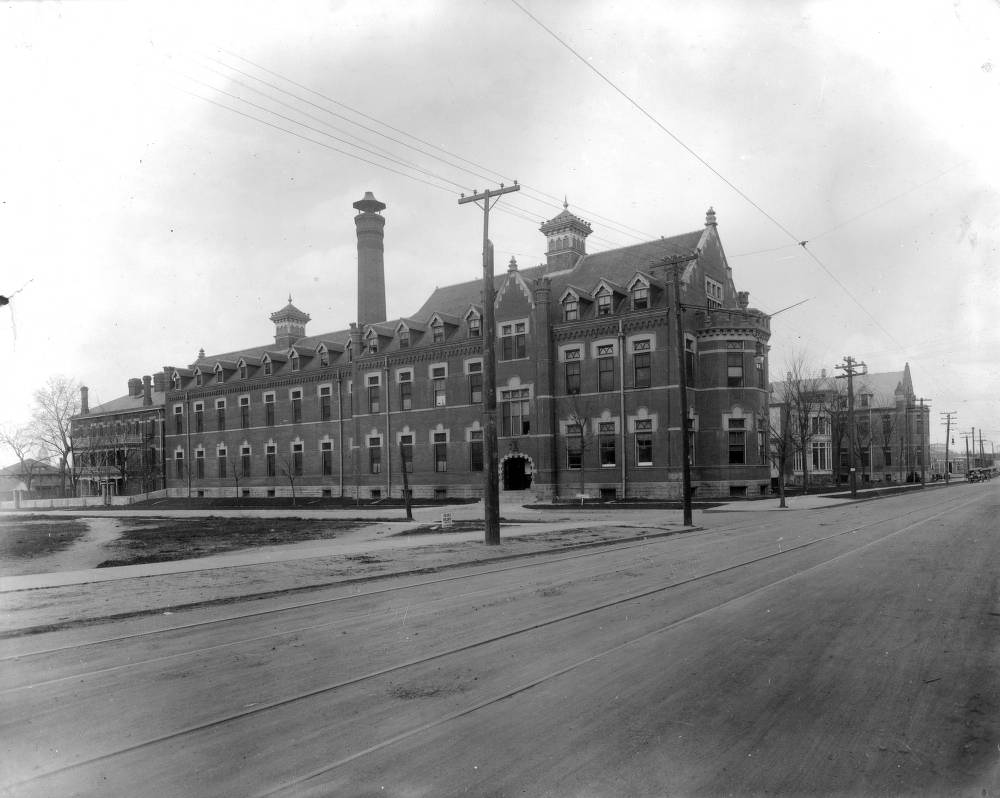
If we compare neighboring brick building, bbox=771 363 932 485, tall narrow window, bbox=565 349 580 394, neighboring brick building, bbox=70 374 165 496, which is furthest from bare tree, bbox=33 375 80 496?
neighboring brick building, bbox=771 363 932 485

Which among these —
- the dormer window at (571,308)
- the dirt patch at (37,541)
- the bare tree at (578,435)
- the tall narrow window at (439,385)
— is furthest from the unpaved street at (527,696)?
the tall narrow window at (439,385)

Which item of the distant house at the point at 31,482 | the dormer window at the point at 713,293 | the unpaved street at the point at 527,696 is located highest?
the dormer window at the point at 713,293

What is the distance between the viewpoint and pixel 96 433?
74688 mm

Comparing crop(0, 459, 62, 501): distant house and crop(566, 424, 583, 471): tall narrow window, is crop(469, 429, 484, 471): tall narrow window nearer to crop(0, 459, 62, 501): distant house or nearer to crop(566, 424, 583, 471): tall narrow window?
crop(566, 424, 583, 471): tall narrow window

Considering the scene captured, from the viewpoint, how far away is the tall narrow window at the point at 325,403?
57281mm

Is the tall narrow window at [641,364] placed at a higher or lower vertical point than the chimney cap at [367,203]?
lower

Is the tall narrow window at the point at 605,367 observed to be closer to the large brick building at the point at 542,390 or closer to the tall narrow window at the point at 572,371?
the large brick building at the point at 542,390

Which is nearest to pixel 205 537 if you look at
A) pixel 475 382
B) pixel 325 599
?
pixel 325 599

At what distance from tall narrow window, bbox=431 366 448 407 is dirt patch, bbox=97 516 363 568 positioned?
749 inches

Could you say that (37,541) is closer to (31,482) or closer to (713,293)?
(713,293)

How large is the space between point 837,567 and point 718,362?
100ft

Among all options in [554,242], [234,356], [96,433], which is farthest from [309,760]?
[96,433]

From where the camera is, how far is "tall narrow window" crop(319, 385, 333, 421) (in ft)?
188

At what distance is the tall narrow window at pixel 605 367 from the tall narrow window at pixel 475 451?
30.1ft
